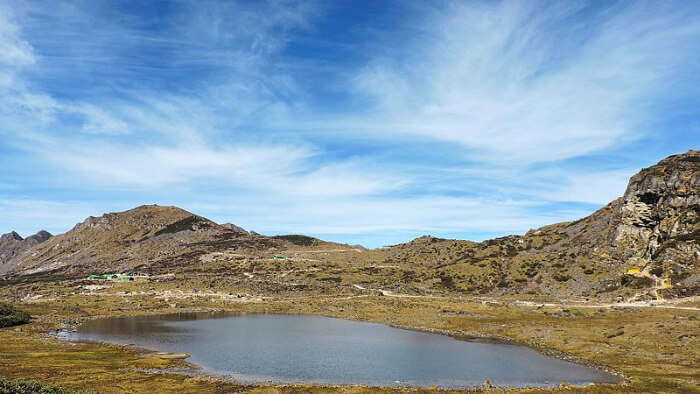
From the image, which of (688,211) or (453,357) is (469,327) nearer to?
(453,357)

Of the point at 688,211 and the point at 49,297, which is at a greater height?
the point at 688,211

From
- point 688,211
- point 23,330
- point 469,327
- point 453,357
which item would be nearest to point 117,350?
point 23,330

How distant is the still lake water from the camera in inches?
2554

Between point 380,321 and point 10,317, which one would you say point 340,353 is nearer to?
point 380,321

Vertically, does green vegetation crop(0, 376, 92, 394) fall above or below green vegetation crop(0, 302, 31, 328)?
above

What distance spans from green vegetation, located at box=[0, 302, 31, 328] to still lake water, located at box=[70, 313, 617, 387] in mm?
16718

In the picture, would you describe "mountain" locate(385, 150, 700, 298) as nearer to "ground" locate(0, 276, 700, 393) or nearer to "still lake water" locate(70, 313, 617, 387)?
"ground" locate(0, 276, 700, 393)

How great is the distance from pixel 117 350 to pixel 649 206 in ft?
687

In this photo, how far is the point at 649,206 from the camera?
188 meters

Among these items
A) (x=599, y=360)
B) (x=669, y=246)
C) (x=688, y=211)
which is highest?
(x=688, y=211)

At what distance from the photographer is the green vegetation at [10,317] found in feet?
378

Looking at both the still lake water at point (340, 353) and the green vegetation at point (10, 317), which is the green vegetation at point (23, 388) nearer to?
the still lake water at point (340, 353)

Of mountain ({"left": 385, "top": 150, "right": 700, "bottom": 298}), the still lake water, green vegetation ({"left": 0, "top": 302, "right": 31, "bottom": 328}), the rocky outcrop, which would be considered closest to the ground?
green vegetation ({"left": 0, "top": 302, "right": 31, "bottom": 328})

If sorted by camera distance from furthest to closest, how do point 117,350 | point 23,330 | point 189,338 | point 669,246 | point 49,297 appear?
point 49,297 < point 669,246 < point 23,330 < point 189,338 < point 117,350
